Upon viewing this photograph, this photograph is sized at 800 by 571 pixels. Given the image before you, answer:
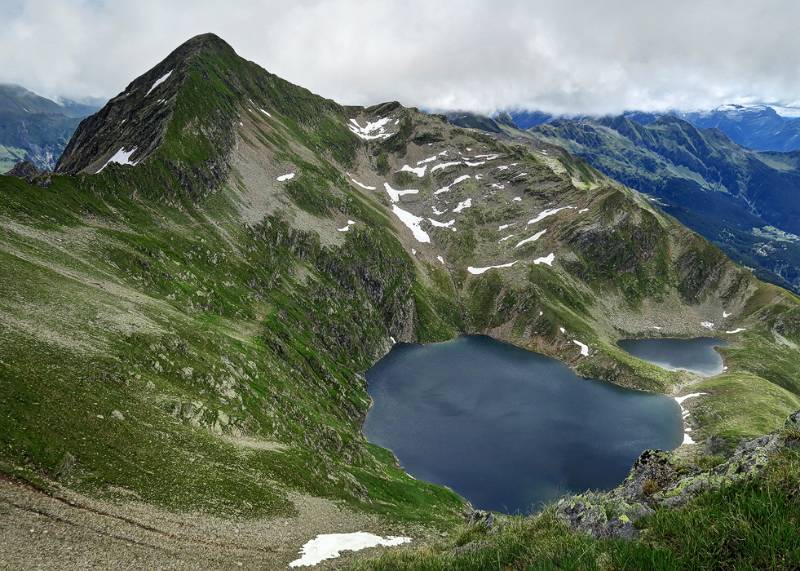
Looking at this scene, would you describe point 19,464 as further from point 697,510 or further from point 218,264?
point 218,264

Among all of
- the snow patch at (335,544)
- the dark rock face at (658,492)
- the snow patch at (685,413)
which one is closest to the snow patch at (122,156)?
the snow patch at (335,544)

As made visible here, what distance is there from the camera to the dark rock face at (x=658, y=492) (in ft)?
41.3

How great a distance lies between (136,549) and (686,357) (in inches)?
7621

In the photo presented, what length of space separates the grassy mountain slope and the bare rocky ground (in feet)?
3.62

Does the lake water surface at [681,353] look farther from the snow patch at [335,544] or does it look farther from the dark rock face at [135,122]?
the dark rock face at [135,122]

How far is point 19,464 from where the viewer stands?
84.4 ft

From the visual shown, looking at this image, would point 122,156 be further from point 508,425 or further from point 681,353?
point 681,353

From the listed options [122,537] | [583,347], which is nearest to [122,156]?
[122,537]

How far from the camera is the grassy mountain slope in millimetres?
33781

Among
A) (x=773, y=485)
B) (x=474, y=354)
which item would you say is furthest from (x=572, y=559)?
(x=474, y=354)

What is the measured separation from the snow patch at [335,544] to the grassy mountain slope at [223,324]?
142 centimetres

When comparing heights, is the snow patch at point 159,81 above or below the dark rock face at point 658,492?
above

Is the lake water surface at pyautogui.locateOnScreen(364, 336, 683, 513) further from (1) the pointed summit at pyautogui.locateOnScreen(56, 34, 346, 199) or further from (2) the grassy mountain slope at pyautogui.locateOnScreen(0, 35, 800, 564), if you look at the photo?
(1) the pointed summit at pyautogui.locateOnScreen(56, 34, 346, 199)

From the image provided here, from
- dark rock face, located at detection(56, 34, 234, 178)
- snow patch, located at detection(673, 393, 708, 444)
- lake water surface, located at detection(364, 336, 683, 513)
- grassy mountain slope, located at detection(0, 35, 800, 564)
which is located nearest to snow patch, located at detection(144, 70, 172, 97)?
dark rock face, located at detection(56, 34, 234, 178)
